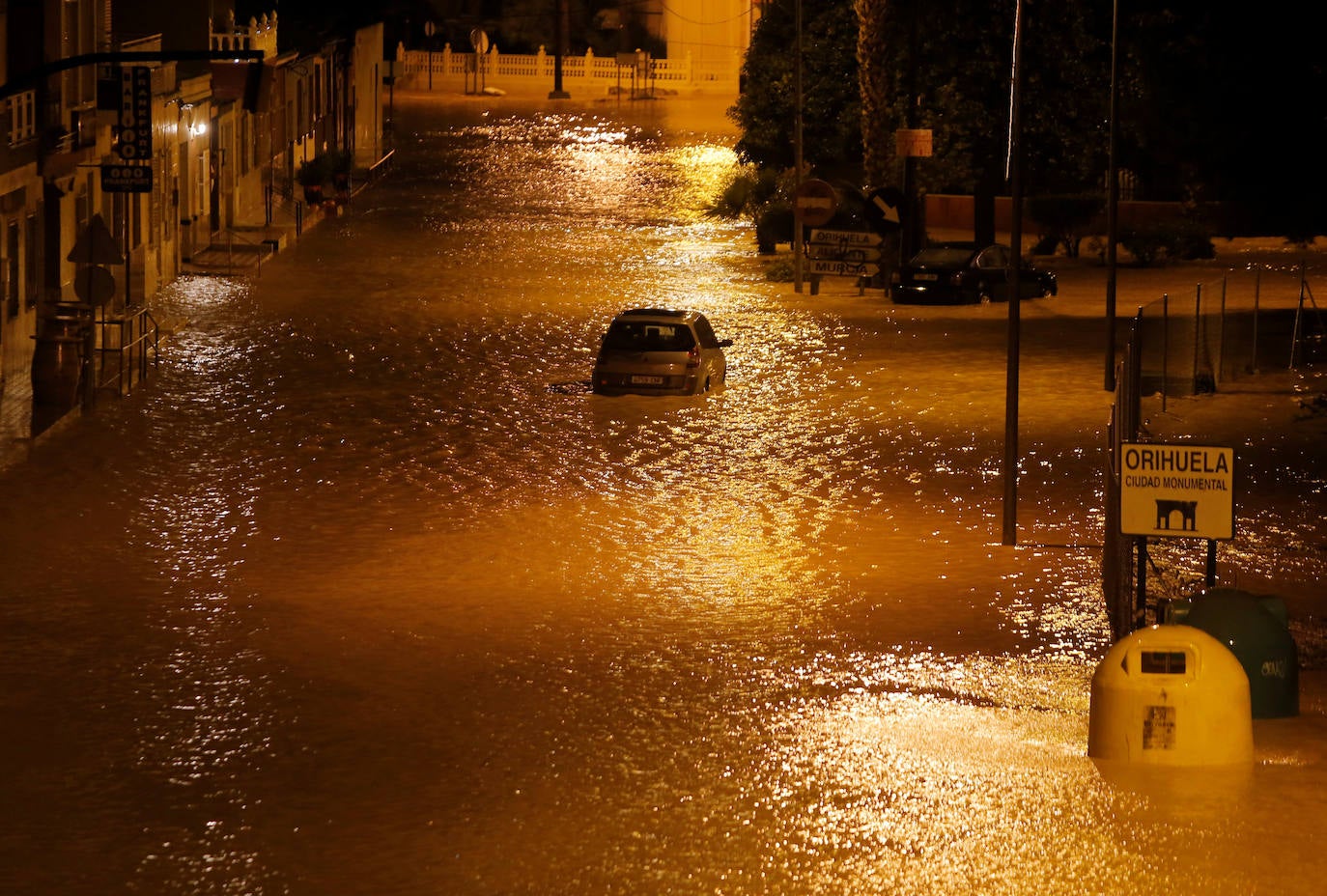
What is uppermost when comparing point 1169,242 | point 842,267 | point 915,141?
point 915,141

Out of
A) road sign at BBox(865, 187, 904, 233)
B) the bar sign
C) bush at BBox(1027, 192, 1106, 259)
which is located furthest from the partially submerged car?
bush at BBox(1027, 192, 1106, 259)

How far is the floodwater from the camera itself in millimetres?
10836

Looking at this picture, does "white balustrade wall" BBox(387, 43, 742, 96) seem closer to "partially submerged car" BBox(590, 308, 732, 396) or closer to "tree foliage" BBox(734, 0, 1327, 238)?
"tree foliage" BBox(734, 0, 1327, 238)

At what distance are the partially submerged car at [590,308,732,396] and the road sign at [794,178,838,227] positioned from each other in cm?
1290

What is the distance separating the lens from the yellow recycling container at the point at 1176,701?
12.1 metres

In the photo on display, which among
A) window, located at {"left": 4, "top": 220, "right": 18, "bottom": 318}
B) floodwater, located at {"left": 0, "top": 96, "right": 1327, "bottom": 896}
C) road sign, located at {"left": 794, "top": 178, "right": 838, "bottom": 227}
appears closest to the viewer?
floodwater, located at {"left": 0, "top": 96, "right": 1327, "bottom": 896}

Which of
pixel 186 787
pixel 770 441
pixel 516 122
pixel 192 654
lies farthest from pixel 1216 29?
pixel 516 122

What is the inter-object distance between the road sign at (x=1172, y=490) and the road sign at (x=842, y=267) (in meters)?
25.4

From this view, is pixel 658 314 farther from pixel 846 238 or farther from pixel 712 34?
pixel 712 34

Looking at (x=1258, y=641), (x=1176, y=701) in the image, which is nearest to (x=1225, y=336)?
(x=1258, y=641)

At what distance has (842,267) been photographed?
128 ft

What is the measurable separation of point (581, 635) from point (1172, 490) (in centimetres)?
467

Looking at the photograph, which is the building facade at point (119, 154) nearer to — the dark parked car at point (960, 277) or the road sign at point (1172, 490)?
the road sign at point (1172, 490)

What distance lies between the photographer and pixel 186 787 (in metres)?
11.9
